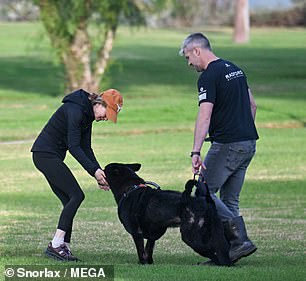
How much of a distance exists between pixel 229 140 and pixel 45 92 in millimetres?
36338

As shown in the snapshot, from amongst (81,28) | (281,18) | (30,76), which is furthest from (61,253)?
(281,18)

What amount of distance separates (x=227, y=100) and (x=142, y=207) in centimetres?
136

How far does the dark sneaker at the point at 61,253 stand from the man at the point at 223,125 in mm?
1489

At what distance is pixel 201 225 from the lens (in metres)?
9.29

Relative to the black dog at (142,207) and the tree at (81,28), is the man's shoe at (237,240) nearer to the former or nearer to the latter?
the black dog at (142,207)

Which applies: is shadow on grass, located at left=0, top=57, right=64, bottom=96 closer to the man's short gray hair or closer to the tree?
the tree

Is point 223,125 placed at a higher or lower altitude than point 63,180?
higher

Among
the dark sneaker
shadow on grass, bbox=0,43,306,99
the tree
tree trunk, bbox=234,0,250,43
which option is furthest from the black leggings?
→ tree trunk, bbox=234,0,250,43

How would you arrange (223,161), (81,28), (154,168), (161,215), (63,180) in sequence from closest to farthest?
(161,215)
(223,161)
(63,180)
(154,168)
(81,28)

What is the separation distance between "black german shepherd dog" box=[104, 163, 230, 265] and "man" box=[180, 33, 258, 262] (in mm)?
411

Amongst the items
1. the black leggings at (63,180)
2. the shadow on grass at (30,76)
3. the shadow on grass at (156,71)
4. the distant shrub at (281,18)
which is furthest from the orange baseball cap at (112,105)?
the distant shrub at (281,18)

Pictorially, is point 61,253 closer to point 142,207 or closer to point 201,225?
point 142,207

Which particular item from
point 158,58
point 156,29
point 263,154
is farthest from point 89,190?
point 156,29

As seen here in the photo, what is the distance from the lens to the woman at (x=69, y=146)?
987 cm
